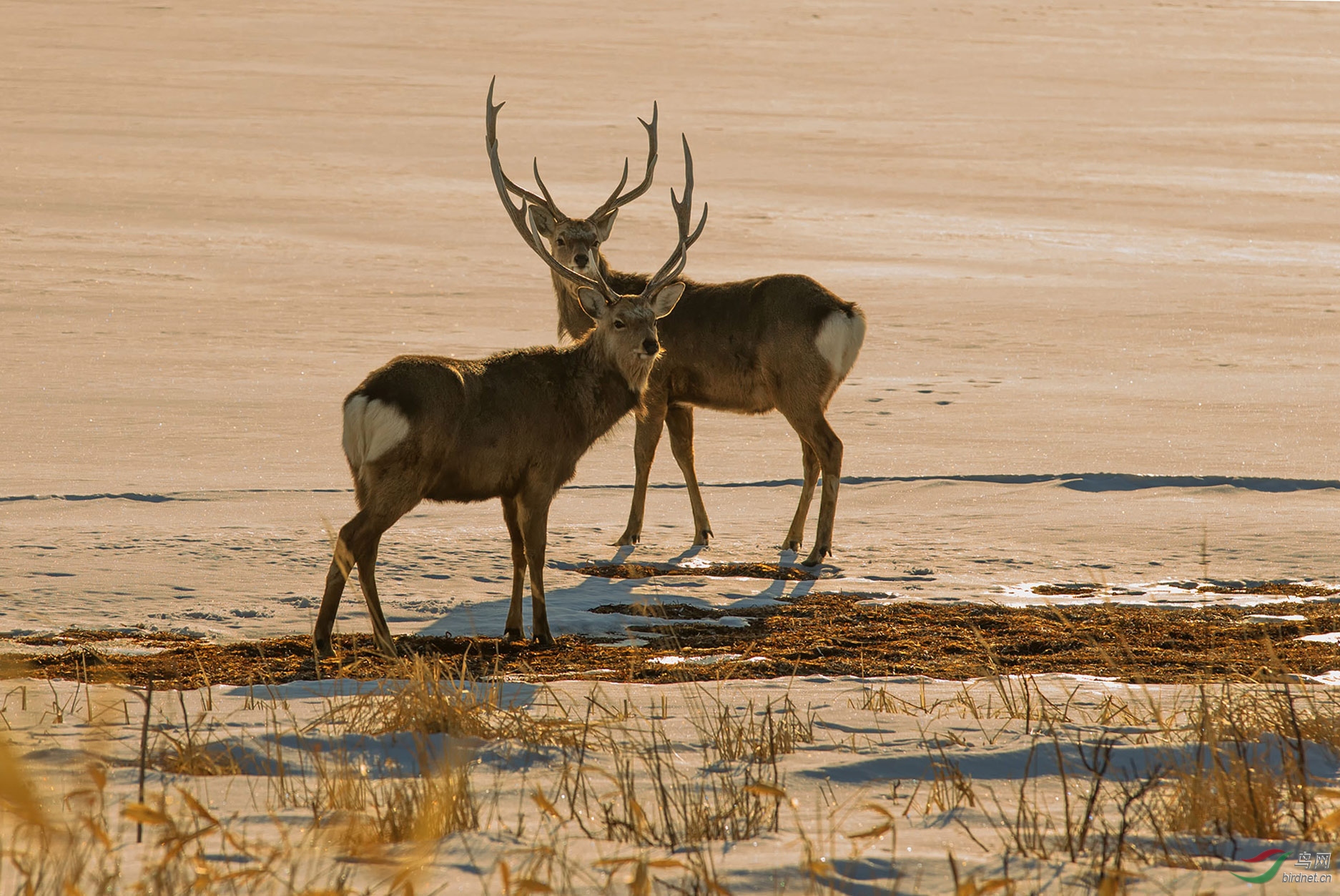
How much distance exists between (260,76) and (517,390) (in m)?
30.6

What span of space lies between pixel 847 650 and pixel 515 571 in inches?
70.0

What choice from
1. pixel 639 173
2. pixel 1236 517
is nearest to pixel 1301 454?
pixel 1236 517

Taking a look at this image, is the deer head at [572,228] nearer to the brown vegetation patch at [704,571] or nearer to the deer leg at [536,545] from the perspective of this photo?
the brown vegetation patch at [704,571]

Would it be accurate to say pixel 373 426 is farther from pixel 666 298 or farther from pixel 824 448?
pixel 824 448

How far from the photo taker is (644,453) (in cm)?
1068

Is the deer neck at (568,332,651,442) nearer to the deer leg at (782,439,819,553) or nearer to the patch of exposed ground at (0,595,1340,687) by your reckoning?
the patch of exposed ground at (0,595,1340,687)

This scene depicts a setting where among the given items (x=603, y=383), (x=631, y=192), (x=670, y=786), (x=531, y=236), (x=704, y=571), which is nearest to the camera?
(x=670, y=786)

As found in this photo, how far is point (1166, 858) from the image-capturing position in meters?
3.87

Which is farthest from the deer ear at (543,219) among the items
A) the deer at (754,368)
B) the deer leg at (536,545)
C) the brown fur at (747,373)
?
the deer leg at (536,545)

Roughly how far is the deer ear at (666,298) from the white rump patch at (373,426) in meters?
2.06

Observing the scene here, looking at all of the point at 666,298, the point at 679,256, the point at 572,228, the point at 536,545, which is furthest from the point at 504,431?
the point at 572,228

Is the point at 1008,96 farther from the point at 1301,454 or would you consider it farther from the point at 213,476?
the point at 213,476

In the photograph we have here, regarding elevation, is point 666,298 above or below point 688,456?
above

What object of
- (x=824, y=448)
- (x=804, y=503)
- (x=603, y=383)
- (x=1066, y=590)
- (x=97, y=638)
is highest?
(x=603, y=383)
